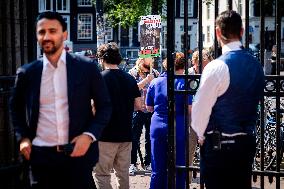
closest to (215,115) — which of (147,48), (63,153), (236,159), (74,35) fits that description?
(236,159)

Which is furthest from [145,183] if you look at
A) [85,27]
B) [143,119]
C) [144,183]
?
[85,27]

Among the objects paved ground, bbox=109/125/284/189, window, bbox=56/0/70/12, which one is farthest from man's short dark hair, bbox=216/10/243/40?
window, bbox=56/0/70/12

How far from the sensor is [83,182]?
395 cm

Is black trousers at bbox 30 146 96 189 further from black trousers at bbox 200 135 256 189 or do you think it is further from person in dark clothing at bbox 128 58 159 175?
person in dark clothing at bbox 128 58 159 175

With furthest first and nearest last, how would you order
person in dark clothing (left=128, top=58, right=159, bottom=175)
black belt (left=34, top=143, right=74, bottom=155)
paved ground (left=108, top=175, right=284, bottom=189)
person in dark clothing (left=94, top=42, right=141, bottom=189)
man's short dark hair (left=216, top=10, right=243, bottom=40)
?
person in dark clothing (left=128, top=58, right=159, bottom=175)
paved ground (left=108, top=175, right=284, bottom=189)
person in dark clothing (left=94, top=42, right=141, bottom=189)
man's short dark hair (left=216, top=10, right=243, bottom=40)
black belt (left=34, top=143, right=74, bottom=155)

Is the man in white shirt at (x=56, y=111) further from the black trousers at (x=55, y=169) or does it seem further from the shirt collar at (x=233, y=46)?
the shirt collar at (x=233, y=46)

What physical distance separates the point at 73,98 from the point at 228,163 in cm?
129

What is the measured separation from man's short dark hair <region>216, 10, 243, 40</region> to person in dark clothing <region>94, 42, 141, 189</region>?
203 cm

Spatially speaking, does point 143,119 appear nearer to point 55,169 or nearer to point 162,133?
point 162,133

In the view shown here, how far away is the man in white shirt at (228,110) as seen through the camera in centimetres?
398

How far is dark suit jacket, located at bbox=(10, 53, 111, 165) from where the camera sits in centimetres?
385

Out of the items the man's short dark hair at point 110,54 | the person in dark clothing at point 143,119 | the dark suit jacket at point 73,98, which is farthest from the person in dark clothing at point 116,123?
the person in dark clothing at point 143,119

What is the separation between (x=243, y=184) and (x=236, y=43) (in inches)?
43.6

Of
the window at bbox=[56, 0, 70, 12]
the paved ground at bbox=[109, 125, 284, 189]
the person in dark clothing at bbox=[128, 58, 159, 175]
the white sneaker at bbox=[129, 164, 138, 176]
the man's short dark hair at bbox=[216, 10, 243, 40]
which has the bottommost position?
the paved ground at bbox=[109, 125, 284, 189]
